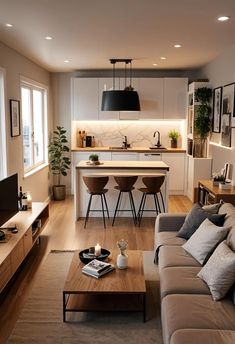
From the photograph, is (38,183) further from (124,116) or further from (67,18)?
(67,18)

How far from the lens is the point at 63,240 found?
5145 mm

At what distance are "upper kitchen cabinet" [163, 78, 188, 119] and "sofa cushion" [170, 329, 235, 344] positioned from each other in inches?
243

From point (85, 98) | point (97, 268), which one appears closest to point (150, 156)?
point (85, 98)

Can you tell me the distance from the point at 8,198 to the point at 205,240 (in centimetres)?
215

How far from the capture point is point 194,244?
345 centimetres

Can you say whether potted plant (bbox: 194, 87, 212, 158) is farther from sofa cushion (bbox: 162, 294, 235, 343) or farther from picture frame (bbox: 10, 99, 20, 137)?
sofa cushion (bbox: 162, 294, 235, 343)

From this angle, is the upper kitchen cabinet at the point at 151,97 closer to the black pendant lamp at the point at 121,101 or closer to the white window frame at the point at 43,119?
the white window frame at the point at 43,119

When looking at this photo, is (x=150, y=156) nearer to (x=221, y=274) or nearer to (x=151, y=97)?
(x=151, y=97)

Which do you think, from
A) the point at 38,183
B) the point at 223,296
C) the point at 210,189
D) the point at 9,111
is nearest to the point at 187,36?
the point at 210,189

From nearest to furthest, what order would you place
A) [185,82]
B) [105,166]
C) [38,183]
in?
1. [105,166]
2. [38,183]
3. [185,82]

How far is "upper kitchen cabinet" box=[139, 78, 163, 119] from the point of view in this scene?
7.82 m

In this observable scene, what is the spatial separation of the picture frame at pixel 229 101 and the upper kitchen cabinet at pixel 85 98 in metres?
2.94

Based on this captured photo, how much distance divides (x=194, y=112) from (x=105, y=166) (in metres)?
2.29

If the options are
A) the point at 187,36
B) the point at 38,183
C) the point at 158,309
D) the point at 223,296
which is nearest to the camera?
the point at 223,296
